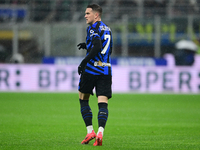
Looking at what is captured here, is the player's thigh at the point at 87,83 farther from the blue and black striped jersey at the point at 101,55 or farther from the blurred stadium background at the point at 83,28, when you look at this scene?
the blurred stadium background at the point at 83,28

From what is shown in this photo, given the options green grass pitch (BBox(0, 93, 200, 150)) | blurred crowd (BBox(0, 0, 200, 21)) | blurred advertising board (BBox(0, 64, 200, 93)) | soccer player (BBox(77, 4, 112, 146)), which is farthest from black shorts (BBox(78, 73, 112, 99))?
blurred crowd (BBox(0, 0, 200, 21))

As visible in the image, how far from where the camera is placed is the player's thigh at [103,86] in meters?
5.07

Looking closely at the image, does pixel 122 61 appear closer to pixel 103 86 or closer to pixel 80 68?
pixel 103 86

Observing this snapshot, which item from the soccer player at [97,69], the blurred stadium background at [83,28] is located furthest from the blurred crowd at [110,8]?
the soccer player at [97,69]

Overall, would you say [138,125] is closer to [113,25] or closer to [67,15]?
[113,25]

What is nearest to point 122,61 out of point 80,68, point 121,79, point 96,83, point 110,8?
point 121,79

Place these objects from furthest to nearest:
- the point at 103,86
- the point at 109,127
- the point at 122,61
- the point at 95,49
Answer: the point at 122,61 → the point at 109,127 → the point at 103,86 → the point at 95,49

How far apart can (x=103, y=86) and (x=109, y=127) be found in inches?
83.0

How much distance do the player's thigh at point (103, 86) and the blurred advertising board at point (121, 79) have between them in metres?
10.8

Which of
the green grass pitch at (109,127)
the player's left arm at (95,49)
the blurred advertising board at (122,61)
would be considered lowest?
the green grass pitch at (109,127)

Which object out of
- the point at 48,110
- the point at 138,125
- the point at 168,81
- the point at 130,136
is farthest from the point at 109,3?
the point at 130,136

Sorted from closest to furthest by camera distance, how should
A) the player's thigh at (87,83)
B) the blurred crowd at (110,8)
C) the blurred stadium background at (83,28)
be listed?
the player's thigh at (87,83)
the blurred stadium background at (83,28)
the blurred crowd at (110,8)

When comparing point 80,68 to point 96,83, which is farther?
point 96,83

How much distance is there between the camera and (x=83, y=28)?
61.2 feet
